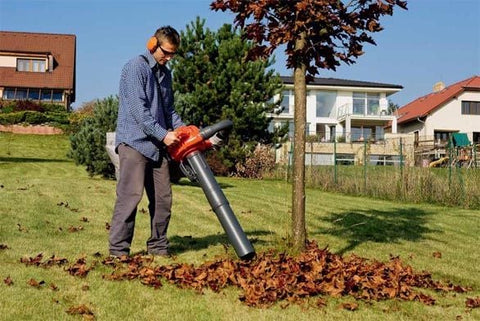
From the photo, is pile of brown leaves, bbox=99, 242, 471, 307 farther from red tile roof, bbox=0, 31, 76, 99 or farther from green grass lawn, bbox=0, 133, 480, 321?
red tile roof, bbox=0, 31, 76, 99

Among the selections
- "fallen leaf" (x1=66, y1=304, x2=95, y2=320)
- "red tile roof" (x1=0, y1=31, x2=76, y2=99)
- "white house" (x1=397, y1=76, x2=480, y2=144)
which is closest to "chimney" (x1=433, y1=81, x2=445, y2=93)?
"white house" (x1=397, y1=76, x2=480, y2=144)

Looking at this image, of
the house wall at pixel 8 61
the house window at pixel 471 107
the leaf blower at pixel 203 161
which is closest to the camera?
the leaf blower at pixel 203 161

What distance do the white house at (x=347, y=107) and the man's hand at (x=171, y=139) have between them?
144 feet

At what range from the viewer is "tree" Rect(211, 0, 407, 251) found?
16.6ft

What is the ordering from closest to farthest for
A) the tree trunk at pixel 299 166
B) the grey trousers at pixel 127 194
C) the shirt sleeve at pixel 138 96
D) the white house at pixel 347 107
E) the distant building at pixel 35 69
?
1. the shirt sleeve at pixel 138 96
2. the grey trousers at pixel 127 194
3. the tree trunk at pixel 299 166
4. the distant building at pixel 35 69
5. the white house at pixel 347 107

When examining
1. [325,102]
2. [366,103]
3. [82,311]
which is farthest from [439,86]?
[82,311]

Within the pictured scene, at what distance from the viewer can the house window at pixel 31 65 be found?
159 feet

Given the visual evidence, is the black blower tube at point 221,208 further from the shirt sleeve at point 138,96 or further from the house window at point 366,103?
the house window at point 366,103

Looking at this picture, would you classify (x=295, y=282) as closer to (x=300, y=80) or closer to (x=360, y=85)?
(x=300, y=80)

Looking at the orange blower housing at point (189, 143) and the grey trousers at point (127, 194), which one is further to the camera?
the grey trousers at point (127, 194)

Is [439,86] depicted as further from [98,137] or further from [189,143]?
[189,143]

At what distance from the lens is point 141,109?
495 cm

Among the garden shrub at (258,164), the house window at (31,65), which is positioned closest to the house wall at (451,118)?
the garden shrub at (258,164)

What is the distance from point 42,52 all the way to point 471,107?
123 feet
